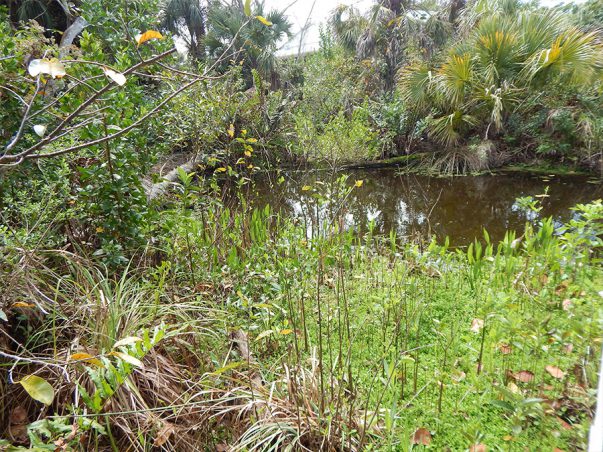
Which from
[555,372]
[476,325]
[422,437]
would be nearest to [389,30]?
[476,325]

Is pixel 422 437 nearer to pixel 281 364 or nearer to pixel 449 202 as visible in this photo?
pixel 281 364

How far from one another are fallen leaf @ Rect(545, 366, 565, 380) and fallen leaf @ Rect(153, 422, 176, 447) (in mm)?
1470

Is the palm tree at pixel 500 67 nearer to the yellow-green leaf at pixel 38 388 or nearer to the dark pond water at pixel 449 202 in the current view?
the dark pond water at pixel 449 202

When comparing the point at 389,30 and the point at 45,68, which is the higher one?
the point at 389,30

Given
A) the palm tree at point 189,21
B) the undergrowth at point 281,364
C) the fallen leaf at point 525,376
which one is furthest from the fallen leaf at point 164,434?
the palm tree at point 189,21

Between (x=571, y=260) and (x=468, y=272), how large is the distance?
0.63m

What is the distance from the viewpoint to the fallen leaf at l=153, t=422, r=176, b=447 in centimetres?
116

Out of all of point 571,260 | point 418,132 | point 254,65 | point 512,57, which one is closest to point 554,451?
point 571,260

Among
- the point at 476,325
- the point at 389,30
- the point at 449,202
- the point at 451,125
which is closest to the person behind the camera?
the point at 476,325

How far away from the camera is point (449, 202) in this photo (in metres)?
5.29

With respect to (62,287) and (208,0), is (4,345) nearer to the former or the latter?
(62,287)

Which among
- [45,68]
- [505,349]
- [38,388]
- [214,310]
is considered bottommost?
[505,349]

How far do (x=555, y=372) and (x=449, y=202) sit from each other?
4277 millimetres

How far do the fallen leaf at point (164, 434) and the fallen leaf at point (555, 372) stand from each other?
147cm
